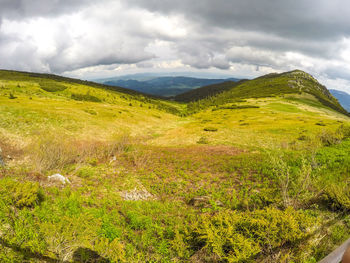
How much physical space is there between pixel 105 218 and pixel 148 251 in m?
3.37

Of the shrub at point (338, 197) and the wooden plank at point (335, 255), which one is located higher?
the wooden plank at point (335, 255)

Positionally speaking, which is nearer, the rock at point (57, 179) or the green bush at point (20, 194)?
the green bush at point (20, 194)

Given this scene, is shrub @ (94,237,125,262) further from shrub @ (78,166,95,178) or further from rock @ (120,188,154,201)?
shrub @ (78,166,95,178)

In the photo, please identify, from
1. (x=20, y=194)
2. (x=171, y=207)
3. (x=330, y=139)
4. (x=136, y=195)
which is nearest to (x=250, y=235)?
(x=171, y=207)

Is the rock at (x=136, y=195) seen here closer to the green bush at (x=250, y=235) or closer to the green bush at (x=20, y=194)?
the green bush at (x=20, y=194)

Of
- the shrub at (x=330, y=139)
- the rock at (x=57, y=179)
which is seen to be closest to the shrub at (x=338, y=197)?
the shrub at (x=330, y=139)

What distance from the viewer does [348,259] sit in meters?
2.75

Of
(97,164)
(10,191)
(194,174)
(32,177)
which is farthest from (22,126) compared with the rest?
(194,174)

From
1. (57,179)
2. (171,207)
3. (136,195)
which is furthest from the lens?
(136,195)

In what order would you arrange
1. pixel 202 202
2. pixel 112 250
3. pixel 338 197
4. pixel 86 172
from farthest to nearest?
pixel 86 172
pixel 202 202
pixel 338 197
pixel 112 250

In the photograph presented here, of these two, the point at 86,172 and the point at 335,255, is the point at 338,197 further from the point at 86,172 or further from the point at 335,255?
the point at 86,172

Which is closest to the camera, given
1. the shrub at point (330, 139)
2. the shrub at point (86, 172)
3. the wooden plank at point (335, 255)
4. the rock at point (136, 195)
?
the wooden plank at point (335, 255)

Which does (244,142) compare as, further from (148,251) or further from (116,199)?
(148,251)

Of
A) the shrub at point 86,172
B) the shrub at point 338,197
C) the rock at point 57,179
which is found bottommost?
the shrub at point 86,172
